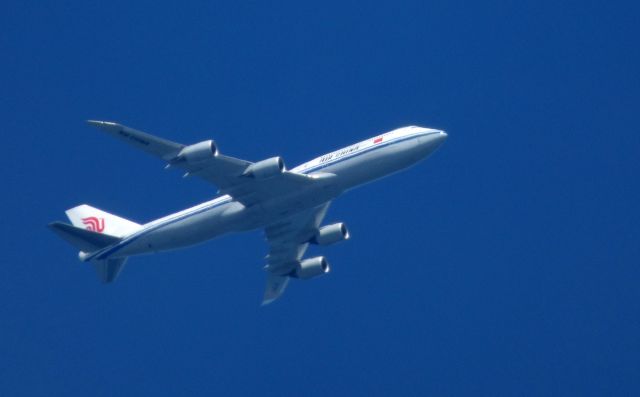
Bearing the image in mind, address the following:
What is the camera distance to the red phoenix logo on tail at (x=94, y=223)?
67.0 m

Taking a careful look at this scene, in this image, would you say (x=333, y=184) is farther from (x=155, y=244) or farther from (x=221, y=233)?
(x=155, y=244)

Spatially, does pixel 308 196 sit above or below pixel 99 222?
below

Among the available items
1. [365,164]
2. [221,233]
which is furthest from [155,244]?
[365,164]

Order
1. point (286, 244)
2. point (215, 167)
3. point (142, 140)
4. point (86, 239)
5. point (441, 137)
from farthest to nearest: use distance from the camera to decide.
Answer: point (286, 244)
point (86, 239)
point (441, 137)
point (215, 167)
point (142, 140)

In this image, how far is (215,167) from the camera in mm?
59562

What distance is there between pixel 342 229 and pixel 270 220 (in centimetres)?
597

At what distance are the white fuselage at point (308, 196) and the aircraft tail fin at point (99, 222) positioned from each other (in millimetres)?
1748

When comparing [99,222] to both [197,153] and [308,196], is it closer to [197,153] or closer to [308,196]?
[197,153]

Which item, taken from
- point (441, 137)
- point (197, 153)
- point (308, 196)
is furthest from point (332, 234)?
point (197, 153)

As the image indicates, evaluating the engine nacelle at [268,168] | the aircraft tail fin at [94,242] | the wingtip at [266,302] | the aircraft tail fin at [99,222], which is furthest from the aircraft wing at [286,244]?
the aircraft tail fin at [94,242]

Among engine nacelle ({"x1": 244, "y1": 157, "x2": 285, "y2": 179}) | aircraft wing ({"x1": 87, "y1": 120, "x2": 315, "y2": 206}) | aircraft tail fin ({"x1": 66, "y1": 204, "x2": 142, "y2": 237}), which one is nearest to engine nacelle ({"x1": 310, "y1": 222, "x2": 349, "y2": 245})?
aircraft wing ({"x1": 87, "y1": 120, "x2": 315, "y2": 206})

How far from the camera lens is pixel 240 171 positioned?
197ft

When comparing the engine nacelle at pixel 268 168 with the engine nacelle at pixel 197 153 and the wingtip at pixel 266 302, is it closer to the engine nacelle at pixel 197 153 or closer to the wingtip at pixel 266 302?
the engine nacelle at pixel 197 153

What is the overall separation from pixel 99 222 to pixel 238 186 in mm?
11724
